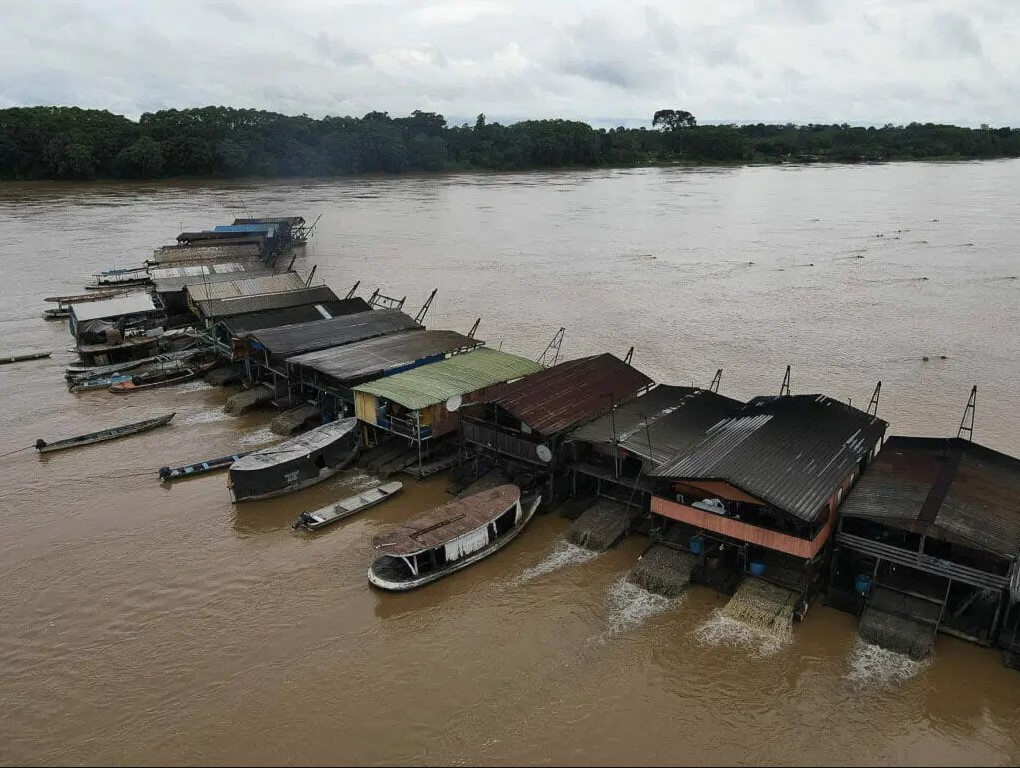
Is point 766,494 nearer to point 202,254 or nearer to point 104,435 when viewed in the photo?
point 104,435

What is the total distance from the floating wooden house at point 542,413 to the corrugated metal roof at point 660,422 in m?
0.53

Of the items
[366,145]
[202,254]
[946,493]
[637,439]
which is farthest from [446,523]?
[366,145]

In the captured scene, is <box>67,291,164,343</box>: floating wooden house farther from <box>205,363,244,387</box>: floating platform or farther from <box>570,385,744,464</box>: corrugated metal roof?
<box>570,385,744,464</box>: corrugated metal roof

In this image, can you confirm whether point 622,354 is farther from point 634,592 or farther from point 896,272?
point 896,272

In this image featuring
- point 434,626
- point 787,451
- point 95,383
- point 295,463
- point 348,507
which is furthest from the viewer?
point 95,383

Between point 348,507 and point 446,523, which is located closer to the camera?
point 446,523

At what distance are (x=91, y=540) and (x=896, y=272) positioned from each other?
5164cm

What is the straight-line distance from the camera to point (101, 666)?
14.5 meters

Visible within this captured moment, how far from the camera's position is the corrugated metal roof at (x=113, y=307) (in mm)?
35266

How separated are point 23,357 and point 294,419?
18.9 m

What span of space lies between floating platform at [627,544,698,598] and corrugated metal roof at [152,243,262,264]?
36518 millimetres

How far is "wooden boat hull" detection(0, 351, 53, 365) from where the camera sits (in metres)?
34.0

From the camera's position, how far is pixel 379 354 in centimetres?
2539

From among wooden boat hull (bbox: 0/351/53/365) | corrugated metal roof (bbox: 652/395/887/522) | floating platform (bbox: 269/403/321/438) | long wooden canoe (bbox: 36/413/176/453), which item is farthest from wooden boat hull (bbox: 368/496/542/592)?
wooden boat hull (bbox: 0/351/53/365)
